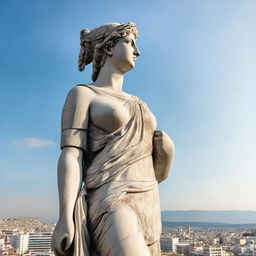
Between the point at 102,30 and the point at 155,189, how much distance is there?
6.99ft

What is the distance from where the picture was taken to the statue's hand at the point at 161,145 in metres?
4.34

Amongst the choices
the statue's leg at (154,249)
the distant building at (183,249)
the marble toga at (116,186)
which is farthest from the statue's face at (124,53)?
the distant building at (183,249)

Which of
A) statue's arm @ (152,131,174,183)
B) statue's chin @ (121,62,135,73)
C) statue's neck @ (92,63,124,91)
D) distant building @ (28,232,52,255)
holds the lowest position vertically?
distant building @ (28,232,52,255)

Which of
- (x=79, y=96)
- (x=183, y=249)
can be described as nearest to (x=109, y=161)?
(x=79, y=96)

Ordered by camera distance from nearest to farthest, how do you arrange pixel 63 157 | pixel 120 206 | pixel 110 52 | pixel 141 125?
pixel 120 206
pixel 63 157
pixel 141 125
pixel 110 52

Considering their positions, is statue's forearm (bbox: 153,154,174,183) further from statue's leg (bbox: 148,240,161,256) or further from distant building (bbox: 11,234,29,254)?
distant building (bbox: 11,234,29,254)

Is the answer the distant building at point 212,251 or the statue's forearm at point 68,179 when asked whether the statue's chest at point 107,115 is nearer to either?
the statue's forearm at point 68,179

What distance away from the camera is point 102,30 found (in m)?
4.63

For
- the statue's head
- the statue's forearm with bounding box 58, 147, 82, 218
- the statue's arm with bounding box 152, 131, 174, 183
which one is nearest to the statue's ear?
the statue's head

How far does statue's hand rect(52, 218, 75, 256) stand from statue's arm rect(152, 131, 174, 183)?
1.32 m

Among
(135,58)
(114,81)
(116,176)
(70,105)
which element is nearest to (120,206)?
(116,176)

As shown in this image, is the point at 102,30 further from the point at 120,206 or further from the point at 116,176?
the point at 120,206

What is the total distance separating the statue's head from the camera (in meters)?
4.53

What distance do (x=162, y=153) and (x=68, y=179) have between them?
1.22 meters
